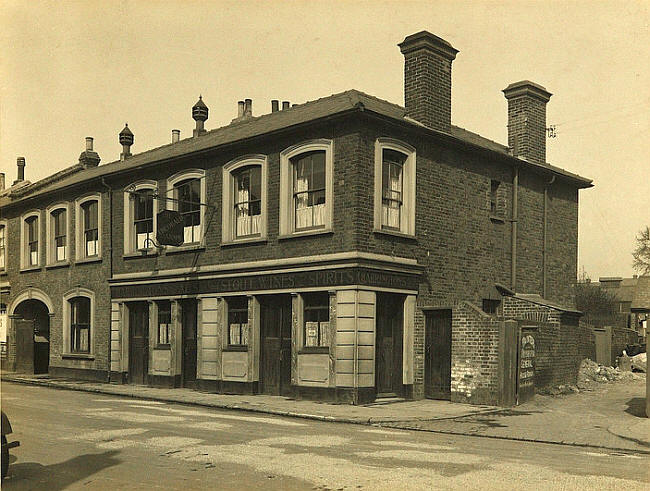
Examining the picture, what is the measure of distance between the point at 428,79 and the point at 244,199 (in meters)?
6.14

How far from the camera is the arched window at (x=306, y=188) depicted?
17281 millimetres

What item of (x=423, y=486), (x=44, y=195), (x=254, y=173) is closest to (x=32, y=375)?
(x=44, y=195)

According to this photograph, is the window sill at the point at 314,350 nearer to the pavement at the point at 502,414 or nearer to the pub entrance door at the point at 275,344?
the pub entrance door at the point at 275,344

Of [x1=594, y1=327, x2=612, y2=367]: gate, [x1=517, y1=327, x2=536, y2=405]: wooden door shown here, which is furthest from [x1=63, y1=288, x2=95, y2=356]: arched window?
[x1=594, y1=327, x2=612, y2=367]: gate

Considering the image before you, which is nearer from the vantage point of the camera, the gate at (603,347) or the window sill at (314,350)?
the window sill at (314,350)

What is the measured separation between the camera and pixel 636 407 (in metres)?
16.1

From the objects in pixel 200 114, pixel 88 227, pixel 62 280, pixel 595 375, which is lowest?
pixel 595 375

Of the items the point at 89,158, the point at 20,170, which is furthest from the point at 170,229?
the point at 20,170

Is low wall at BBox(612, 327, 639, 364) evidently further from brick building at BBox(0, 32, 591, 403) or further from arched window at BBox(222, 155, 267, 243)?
arched window at BBox(222, 155, 267, 243)

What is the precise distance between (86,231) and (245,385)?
10586 millimetres

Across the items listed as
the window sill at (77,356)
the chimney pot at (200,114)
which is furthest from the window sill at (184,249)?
the chimney pot at (200,114)

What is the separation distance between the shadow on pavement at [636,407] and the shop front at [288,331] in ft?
17.2

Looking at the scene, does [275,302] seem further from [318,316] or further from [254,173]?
[254,173]

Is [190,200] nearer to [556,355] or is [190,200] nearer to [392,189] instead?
[392,189]
